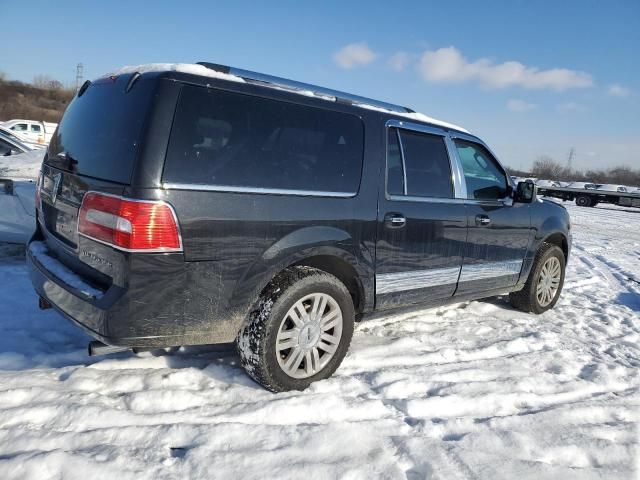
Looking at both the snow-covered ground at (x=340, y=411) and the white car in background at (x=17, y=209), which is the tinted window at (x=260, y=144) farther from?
the white car in background at (x=17, y=209)

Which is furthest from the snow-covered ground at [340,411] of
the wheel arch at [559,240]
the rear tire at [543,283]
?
the wheel arch at [559,240]

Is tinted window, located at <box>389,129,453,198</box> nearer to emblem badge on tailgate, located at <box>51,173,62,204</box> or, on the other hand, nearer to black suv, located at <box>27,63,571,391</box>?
black suv, located at <box>27,63,571,391</box>

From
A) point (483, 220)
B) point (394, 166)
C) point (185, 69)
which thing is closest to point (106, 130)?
point (185, 69)

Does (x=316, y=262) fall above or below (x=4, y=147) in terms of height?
below

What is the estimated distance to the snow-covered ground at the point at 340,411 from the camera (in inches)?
87.9

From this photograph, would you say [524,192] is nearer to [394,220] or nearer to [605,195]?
[394,220]

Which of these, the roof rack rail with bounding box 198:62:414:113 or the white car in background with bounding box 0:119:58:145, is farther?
the white car in background with bounding box 0:119:58:145

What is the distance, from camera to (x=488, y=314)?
16.0ft

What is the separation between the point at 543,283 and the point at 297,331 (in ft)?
10.8

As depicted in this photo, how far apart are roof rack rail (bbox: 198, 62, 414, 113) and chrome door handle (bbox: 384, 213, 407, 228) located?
80 centimetres

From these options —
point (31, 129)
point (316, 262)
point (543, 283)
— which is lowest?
point (543, 283)

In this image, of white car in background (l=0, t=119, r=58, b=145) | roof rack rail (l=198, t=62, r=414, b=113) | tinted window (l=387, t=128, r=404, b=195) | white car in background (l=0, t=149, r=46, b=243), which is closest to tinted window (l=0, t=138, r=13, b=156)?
white car in background (l=0, t=149, r=46, b=243)

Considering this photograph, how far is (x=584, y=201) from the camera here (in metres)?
28.2

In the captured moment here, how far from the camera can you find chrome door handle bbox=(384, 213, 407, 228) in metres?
3.24
